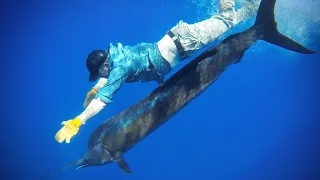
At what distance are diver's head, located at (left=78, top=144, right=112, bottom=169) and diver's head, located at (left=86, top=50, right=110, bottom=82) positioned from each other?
1525 millimetres

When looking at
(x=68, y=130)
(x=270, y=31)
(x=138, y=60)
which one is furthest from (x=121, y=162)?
(x=270, y=31)

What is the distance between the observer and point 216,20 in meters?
4.77

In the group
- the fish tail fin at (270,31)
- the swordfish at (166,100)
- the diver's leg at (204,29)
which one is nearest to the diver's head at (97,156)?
the swordfish at (166,100)

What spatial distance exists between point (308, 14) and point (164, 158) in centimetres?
2210

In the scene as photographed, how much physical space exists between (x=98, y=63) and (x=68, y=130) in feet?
4.08

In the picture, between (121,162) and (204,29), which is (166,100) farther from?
(204,29)

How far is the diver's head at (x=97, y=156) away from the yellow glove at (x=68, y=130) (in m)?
0.50

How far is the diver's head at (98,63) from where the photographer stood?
3861mm

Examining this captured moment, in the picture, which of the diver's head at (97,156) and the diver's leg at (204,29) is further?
the diver's leg at (204,29)

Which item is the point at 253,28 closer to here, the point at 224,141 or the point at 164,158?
the point at 164,158

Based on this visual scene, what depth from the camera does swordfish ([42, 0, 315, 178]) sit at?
2.96 m

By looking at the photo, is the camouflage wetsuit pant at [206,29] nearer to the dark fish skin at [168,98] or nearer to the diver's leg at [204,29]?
the diver's leg at [204,29]

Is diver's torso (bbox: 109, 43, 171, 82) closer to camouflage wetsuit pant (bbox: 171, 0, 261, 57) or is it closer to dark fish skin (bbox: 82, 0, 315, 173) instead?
camouflage wetsuit pant (bbox: 171, 0, 261, 57)

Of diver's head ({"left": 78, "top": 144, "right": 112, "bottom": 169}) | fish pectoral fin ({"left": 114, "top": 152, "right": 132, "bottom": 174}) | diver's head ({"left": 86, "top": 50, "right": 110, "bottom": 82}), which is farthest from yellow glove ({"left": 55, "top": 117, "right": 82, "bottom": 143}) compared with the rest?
diver's head ({"left": 86, "top": 50, "right": 110, "bottom": 82})
